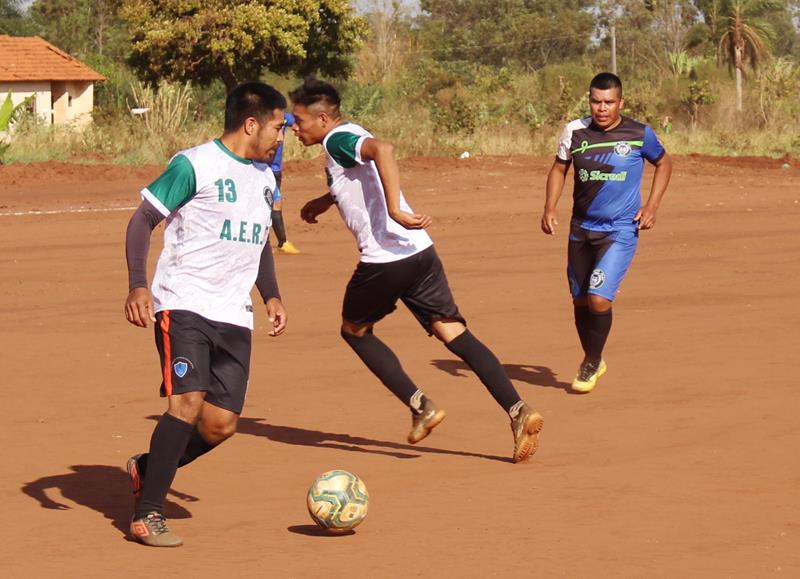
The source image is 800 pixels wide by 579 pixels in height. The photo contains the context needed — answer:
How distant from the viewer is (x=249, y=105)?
A: 20.0 ft

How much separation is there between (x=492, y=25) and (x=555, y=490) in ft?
208

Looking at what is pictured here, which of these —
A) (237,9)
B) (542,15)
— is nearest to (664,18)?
(542,15)

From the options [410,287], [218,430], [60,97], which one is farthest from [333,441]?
[60,97]

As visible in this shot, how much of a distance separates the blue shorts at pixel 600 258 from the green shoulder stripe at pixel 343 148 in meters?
2.55

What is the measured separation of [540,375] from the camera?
10.2m

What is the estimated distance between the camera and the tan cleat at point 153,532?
19.4 feet

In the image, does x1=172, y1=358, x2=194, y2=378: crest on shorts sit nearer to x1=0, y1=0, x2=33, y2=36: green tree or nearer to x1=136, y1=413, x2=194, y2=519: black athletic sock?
x1=136, y1=413, x2=194, y2=519: black athletic sock

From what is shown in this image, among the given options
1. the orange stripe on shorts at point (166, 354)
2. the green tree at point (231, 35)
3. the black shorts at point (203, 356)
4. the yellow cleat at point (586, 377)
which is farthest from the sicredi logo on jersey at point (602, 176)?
the green tree at point (231, 35)

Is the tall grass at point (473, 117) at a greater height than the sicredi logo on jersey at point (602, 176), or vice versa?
the sicredi logo on jersey at point (602, 176)

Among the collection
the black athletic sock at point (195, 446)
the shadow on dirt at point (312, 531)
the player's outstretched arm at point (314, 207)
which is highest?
the player's outstretched arm at point (314, 207)

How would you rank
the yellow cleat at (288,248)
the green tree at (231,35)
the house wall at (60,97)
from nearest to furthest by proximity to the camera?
the yellow cleat at (288,248) < the green tree at (231,35) < the house wall at (60,97)

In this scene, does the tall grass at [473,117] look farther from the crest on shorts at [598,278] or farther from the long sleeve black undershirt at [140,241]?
the long sleeve black undershirt at [140,241]

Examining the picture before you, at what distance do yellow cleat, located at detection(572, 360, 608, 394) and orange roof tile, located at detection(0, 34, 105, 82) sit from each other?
4023cm

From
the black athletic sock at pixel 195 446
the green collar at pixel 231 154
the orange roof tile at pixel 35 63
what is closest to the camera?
the green collar at pixel 231 154
